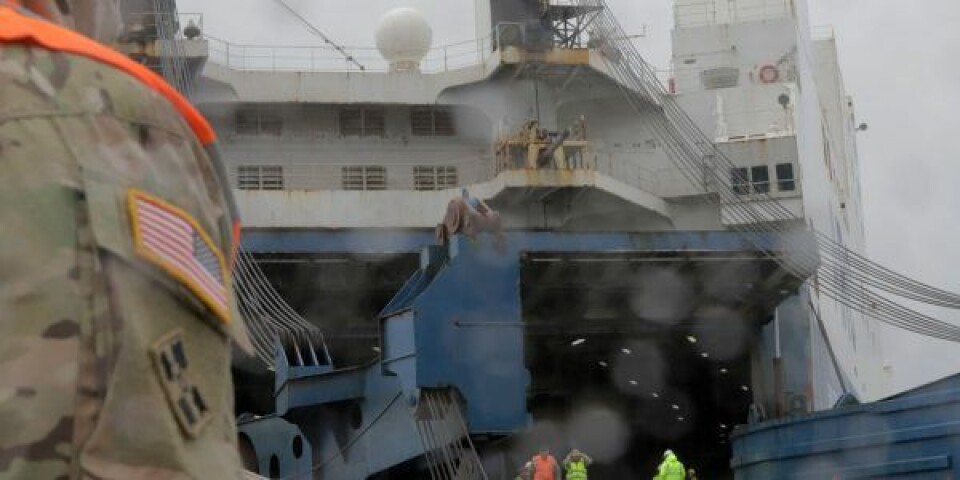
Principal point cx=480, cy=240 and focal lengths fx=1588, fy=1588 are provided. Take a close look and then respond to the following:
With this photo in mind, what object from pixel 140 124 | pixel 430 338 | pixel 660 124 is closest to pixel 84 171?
pixel 140 124

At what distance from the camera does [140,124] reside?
4.93 feet

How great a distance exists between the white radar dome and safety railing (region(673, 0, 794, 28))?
16.8 ft

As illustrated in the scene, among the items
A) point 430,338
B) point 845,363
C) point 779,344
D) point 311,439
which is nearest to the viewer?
point 430,338

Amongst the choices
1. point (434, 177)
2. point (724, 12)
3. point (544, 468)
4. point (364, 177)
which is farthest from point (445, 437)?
point (724, 12)

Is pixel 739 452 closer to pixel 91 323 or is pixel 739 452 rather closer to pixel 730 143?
pixel 730 143

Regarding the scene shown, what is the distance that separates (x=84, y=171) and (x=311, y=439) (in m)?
20.1

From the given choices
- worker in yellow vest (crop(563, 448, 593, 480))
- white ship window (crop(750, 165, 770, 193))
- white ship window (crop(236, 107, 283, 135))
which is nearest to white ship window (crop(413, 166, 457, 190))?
white ship window (crop(236, 107, 283, 135))

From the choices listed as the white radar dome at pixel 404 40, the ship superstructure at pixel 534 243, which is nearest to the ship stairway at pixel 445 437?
the ship superstructure at pixel 534 243

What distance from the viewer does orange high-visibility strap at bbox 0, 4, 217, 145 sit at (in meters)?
1.45

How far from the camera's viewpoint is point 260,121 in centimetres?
2866

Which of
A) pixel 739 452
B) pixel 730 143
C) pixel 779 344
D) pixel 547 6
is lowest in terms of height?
pixel 739 452

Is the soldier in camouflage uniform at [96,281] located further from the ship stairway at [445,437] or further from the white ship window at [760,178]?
the white ship window at [760,178]

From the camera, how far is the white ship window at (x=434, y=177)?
28.9 metres

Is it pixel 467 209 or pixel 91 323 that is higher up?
pixel 467 209
